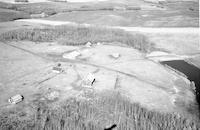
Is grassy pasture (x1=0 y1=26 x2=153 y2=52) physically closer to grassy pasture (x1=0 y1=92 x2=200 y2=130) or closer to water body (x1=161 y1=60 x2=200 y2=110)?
water body (x1=161 y1=60 x2=200 y2=110)

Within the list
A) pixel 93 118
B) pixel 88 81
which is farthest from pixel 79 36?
pixel 93 118

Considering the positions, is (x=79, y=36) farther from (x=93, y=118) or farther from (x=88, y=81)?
(x=93, y=118)

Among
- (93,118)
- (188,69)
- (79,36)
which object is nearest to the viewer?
(93,118)

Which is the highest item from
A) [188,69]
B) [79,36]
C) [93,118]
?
[79,36]

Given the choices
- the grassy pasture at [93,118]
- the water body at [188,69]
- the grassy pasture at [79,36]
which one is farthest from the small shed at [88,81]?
the grassy pasture at [79,36]

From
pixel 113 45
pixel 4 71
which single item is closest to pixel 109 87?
pixel 4 71

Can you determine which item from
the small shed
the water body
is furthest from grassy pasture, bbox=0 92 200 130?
the water body
